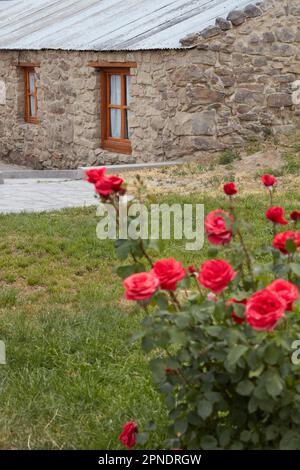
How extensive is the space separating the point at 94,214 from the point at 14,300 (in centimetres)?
295

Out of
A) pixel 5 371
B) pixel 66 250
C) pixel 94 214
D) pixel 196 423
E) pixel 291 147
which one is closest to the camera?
pixel 196 423

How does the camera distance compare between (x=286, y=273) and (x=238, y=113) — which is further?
(x=238, y=113)

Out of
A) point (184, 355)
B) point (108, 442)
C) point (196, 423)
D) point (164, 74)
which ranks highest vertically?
point (164, 74)

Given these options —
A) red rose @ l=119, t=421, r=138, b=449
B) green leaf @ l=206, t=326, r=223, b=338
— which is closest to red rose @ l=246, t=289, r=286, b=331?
green leaf @ l=206, t=326, r=223, b=338

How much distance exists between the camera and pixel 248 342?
338 centimetres

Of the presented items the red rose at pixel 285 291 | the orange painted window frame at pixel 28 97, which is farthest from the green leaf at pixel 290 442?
the orange painted window frame at pixel 28 97

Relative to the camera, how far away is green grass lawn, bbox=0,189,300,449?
465cm

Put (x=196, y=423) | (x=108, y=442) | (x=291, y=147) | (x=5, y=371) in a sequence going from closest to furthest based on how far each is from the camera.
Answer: (x=196, y=423)
(x=108, y=442)
(x=5, y=371)
(x=291, y=147)

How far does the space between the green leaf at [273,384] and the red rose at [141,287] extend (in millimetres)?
512

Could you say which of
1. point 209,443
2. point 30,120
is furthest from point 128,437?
point 30,120

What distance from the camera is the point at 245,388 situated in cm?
340

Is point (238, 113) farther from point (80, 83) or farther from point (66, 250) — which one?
point (66, 250)

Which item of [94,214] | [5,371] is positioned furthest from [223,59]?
[5,371]

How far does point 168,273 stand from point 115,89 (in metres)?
11.6
